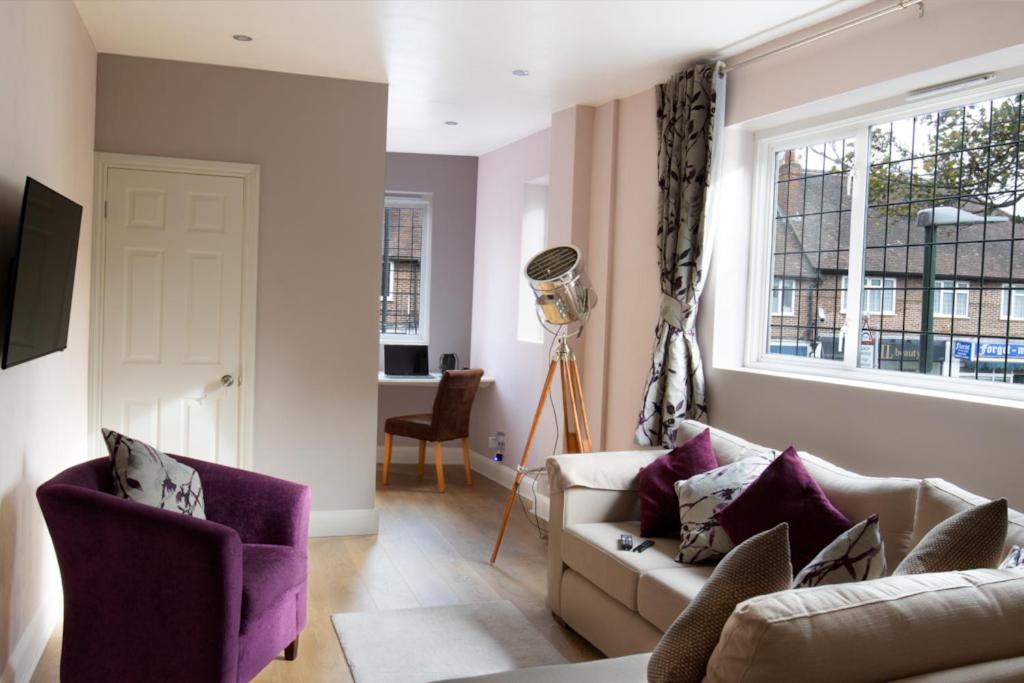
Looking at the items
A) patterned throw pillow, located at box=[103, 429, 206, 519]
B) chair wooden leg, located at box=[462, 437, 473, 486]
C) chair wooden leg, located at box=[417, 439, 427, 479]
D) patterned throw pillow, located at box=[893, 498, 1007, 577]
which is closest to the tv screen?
patterned throw pillow, located at box=[103, 429, 206, 519]

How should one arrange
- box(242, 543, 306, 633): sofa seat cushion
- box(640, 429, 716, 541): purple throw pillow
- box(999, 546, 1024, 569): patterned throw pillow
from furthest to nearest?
box(640, 429, 716, 541): purple throw pillow, box(242, 543, 306, 633): sofa seat cushion, box(999, 546, 1024, 569): patterned throw pillow

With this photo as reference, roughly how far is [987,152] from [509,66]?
2.31 meters

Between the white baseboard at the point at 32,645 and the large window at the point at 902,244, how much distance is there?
332 cm

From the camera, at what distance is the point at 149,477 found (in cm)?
292

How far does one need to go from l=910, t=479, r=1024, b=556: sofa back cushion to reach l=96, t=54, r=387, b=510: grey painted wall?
318 cm

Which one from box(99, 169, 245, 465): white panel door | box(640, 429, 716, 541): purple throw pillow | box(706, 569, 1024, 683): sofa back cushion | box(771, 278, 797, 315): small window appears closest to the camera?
box(706, 569, 1024, 683): sofa back cushion

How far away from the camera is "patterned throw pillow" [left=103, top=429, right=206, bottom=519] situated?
9.41 feet

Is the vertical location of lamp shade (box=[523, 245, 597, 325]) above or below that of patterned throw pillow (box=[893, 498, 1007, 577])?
above

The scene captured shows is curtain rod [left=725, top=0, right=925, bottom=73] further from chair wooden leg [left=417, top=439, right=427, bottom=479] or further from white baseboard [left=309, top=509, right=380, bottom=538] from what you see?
chair wooden leg [left=417, top=439, right=427, bottom=479]

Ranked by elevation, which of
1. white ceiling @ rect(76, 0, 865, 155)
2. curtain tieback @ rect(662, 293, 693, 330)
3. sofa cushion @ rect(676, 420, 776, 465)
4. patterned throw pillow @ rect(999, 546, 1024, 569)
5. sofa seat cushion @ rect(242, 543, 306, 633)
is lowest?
sofa seat cushion @ rect(242, 543, 306, 633)

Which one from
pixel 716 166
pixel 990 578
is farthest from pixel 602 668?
pixel 716 166

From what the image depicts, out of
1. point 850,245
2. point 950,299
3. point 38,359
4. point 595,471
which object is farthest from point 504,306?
point 38,359

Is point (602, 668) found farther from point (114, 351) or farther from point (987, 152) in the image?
point (114, 351)

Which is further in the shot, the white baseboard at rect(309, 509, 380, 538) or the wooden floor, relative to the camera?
the white baseboard at rect(309, 509, 380, 538)
